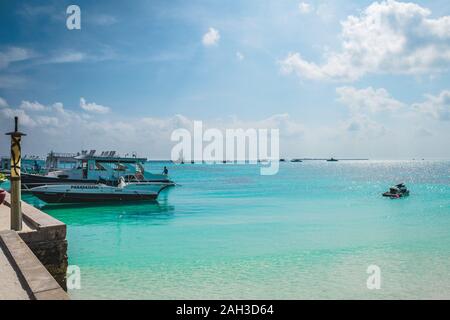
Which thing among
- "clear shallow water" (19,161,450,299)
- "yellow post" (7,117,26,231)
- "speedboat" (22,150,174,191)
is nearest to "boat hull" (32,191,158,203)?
"clear shallow water" (19,161,450,299)

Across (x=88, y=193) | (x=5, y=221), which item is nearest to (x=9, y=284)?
(x=5, y=221)

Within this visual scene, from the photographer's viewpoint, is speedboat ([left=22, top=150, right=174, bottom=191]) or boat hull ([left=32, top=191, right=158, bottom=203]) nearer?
boat hull ([left=32, top=191, right=158, bottom=203])

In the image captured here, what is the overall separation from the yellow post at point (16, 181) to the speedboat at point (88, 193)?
22.9m

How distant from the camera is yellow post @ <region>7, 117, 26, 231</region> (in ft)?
31.2

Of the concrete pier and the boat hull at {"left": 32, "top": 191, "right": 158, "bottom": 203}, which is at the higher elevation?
the concrete pier

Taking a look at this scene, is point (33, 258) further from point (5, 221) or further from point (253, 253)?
point (253, 253)

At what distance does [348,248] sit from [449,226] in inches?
459

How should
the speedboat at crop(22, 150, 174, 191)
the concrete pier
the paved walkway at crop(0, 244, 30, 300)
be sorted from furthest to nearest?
the speedboat at crop(22, 150, 174, 191), the concrete pier, the paved walkway at crop(0, 244, 30, 300)

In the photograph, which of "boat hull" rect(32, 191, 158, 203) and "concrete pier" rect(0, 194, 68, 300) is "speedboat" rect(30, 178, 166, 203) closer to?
"boat hull" rect(32, 191, 158, 203)

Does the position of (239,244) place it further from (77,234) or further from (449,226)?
(449,226)

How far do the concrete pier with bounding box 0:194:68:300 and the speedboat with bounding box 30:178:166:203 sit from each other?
20019 mm

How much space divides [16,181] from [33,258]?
3.19 meters
